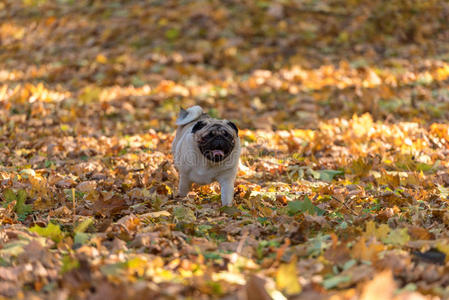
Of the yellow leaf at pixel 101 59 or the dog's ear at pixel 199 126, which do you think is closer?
the dog's ear at pixel 199 126

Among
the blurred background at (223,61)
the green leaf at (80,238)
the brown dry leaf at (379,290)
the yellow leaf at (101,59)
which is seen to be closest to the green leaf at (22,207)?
the green leaf at (80,238)

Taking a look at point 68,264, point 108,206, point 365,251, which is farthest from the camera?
point 108,206

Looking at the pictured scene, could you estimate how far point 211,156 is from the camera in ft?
16.6

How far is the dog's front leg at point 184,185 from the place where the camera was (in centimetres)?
546

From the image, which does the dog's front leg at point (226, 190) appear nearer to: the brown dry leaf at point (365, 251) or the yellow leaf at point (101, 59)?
the brown dry leaf at point (365, 251)

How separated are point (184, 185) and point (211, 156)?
2.06 ft

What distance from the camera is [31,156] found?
7383 millimetres

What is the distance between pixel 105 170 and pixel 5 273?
358 centimetres

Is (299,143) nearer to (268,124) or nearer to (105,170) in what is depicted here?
(268,124)

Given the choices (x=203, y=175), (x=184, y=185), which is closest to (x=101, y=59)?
(x=184, y=185)

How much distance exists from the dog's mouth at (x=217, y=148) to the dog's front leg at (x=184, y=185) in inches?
18.1

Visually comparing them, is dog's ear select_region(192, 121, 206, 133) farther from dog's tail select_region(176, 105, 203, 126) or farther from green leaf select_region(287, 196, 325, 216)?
green leaf select_region(287, 196, 325, 216)

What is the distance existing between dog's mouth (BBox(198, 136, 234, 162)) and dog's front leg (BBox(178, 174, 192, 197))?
46 cm

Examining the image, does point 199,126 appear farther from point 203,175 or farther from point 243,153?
point 243,153
